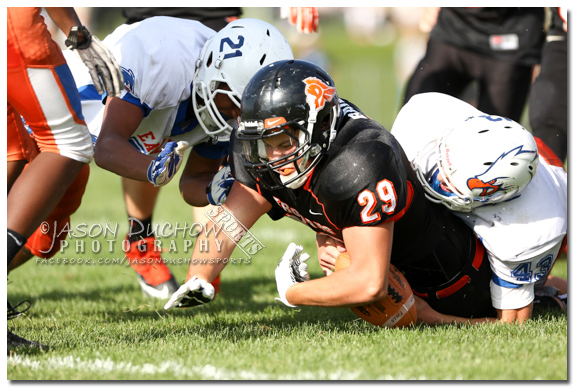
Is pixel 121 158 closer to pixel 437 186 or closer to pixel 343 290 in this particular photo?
pixel 343 290

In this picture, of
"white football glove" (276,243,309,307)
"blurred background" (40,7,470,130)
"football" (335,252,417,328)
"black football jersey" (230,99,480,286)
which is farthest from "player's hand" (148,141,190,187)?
"blurred background" (40,7,470,130)

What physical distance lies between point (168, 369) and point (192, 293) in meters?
0.36

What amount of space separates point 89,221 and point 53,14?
4006mm

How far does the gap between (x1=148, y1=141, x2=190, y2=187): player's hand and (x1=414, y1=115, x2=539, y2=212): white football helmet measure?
115cm

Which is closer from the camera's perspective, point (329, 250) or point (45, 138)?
point (45, 138)

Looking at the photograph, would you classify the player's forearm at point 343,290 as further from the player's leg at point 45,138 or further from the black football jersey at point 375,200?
the player's leg at point 45,138

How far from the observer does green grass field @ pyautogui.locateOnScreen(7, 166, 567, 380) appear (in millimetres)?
2576

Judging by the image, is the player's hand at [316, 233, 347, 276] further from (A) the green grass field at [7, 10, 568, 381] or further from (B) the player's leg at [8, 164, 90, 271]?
(B) the player's leg at [8, 164, 90, 271]

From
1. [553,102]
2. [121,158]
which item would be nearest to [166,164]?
[121,158]

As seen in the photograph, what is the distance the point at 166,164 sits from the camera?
2988mm

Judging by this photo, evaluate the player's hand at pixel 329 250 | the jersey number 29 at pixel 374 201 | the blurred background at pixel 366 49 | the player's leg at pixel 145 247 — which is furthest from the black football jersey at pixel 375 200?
the blurred background at pixel 366 49

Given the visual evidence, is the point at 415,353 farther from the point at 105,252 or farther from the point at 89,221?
the point at 89,221

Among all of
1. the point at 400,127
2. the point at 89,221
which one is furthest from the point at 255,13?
the point at 400,127

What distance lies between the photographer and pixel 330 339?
304cm
